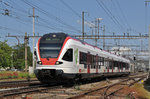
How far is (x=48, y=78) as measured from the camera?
1678 centimetres

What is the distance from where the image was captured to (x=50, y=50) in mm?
16844

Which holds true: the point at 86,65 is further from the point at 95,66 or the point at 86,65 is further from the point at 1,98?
the point at 1,98

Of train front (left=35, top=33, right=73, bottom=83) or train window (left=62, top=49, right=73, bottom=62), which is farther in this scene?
train window (left=62, top=49, right=73, bottom=62)

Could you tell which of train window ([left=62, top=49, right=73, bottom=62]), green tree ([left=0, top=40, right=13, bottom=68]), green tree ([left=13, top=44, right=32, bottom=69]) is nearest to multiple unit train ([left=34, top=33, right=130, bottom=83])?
train window ([left=62, top=49, right=73, bottom=62])

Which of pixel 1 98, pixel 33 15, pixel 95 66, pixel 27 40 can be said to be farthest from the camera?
pixel 33 15

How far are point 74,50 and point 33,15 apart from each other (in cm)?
2903

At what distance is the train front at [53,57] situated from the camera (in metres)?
16.3

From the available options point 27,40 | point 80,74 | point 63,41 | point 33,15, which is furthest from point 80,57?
point 33,15

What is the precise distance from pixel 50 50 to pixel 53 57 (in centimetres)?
58

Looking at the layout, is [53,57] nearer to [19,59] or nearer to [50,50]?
[50,50]

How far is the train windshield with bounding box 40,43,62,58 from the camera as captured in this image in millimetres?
16625

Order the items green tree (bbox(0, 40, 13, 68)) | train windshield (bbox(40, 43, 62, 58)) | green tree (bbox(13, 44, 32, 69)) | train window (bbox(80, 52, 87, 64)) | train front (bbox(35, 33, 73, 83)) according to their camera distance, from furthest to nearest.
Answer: green tree (bbox(13, 44, 32, 69)), green tree (bbox(0, 40, 13, 68)), train window (bbox(80, 52, 87, 64)), train windshield (bbox(40, 43, 62, 58)), train front (bbox(35, 33, 73, 83))

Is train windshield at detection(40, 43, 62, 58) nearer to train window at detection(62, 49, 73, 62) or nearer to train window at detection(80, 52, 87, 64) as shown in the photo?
train window at detection(62, 49, 73, 62)

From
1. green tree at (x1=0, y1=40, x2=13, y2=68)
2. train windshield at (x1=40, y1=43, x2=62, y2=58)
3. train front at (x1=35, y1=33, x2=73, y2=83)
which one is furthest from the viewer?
green tree at (x1=0, y1=40, x2=13, y2=68)
